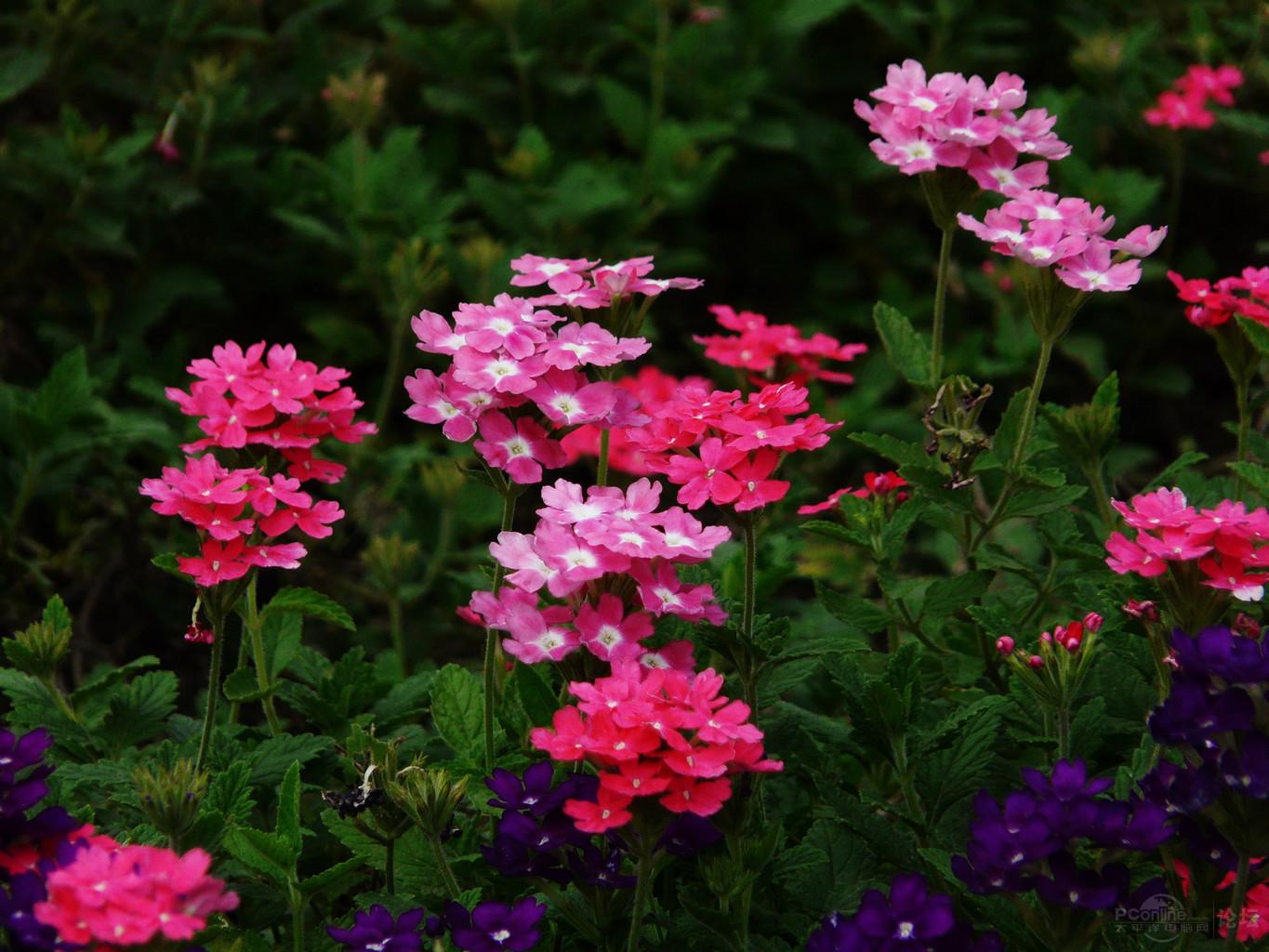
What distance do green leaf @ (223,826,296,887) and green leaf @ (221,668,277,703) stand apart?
327 mm

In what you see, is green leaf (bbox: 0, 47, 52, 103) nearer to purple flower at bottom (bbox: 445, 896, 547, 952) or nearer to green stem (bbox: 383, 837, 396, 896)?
green stem (bbox: 383, 837, 396, 896)

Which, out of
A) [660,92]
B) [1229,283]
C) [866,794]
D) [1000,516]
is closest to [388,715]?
[866,794]

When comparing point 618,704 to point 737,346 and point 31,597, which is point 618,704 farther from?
point 31,597

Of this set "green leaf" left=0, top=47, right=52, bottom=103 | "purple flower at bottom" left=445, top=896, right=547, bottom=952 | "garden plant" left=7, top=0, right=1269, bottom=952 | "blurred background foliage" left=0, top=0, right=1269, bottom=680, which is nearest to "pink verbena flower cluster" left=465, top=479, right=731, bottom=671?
"garden plant" left=7, top=0, right=1269, bottom=952

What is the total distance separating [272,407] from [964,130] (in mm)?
956

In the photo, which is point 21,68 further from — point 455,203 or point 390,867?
point 390,867

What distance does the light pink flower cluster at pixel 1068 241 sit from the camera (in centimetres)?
198

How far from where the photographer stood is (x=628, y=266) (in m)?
1.98

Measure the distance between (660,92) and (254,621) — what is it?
2.20 meters

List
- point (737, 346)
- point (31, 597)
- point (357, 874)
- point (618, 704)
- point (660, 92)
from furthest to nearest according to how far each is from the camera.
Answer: point (660, 92) → point (31, 597) → point (737, 346) → point (357, 874) → point (618, 704)

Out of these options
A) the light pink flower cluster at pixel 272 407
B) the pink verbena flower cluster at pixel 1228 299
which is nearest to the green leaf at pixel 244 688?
the light pink flower cluster at pixel 272 407

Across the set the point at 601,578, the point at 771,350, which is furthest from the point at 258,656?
the point at 771,350

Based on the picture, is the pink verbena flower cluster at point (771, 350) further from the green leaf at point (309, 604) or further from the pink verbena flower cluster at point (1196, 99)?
the pink verbena flower cluster at point (1196, 99)

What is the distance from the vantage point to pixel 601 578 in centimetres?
179
